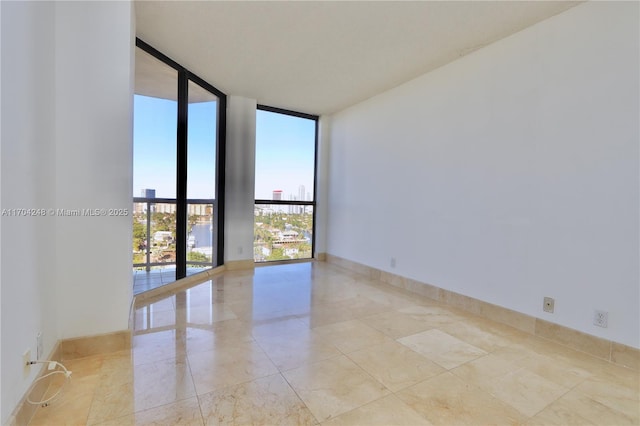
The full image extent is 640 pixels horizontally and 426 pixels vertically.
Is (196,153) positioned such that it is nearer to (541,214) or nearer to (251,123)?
(251,123)

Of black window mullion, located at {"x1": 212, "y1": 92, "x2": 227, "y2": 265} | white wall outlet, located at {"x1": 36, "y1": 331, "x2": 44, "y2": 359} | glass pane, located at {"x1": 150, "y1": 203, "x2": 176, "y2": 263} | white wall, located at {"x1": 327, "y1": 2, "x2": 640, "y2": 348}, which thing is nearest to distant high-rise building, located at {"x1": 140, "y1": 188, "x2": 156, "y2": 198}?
glass pane, located at {"x1": 150, "y1": 203, "x2": 176, "y2": 263}

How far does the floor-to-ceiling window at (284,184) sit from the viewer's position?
4.88 meters

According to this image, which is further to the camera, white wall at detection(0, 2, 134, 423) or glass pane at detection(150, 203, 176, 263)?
glass pane at detection(150, 203, 176, 263)

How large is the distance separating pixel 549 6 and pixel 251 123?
11.9 feet

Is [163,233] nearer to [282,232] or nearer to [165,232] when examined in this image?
[165,232]

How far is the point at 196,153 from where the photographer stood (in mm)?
3785

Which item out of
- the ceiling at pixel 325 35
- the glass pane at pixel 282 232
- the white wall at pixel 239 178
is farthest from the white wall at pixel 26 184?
the glass pane at pixel 282 232

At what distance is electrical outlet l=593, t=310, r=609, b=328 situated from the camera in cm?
207

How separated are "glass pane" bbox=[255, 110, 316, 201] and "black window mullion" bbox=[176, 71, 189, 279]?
144cm

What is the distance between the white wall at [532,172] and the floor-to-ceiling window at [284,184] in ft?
5.93

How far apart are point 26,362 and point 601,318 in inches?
135

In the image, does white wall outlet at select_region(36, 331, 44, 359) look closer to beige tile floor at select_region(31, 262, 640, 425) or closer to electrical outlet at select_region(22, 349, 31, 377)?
electrical outlet at select_region(22, 349, 31, 377)

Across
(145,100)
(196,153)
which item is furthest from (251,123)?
(145,100)

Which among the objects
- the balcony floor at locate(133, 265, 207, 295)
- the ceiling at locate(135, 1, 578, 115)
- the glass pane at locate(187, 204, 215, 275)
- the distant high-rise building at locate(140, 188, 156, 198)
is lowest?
the balcony floor at locate(133, 265, 207, 295)
